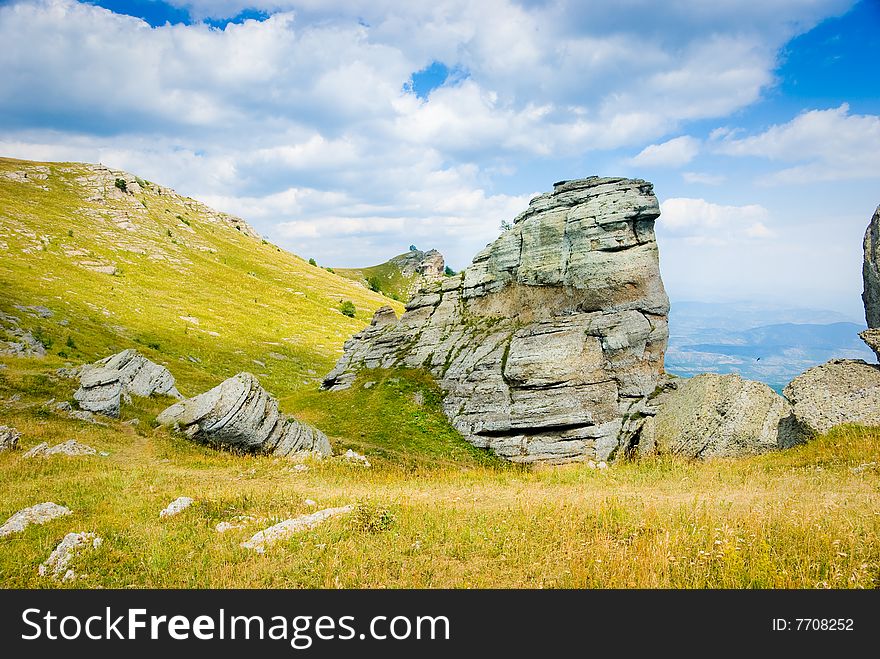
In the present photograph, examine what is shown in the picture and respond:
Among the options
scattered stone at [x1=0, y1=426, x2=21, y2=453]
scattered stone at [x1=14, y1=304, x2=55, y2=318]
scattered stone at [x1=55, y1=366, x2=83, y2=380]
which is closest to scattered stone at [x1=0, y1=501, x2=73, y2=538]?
scattered stone at [x1=0, y1=426, x2=21, y2=453]

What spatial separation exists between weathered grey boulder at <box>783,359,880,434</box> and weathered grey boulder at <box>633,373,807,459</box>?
1.09 meters

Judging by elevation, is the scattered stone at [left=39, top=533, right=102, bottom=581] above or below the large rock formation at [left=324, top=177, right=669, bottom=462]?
below

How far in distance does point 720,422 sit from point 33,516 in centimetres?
3052

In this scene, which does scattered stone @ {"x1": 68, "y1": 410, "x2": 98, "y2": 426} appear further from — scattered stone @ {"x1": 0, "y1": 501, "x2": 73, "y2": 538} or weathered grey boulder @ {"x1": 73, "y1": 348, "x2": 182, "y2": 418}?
scattered stone @ {"x1": 0, "y1": 501, "x2": 73, "y2": 538}

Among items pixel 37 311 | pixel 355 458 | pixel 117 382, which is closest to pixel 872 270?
pixel 355 458

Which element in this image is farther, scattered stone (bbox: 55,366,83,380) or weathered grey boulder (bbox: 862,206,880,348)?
scattered stone (bbox: 55,366,83,380)

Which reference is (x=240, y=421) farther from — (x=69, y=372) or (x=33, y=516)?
(x=69, y=372)

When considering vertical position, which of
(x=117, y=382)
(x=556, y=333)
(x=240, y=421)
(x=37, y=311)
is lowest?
(x=240, y=421)

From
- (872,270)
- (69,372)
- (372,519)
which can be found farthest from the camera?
(69,372)

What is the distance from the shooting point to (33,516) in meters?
13.7

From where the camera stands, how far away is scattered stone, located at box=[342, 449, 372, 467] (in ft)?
90.2

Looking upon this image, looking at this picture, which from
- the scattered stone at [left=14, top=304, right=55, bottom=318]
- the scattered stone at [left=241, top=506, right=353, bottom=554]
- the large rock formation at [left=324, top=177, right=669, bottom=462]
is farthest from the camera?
the scattered stone at [left=14, top=304, right=55, bottom=318]
